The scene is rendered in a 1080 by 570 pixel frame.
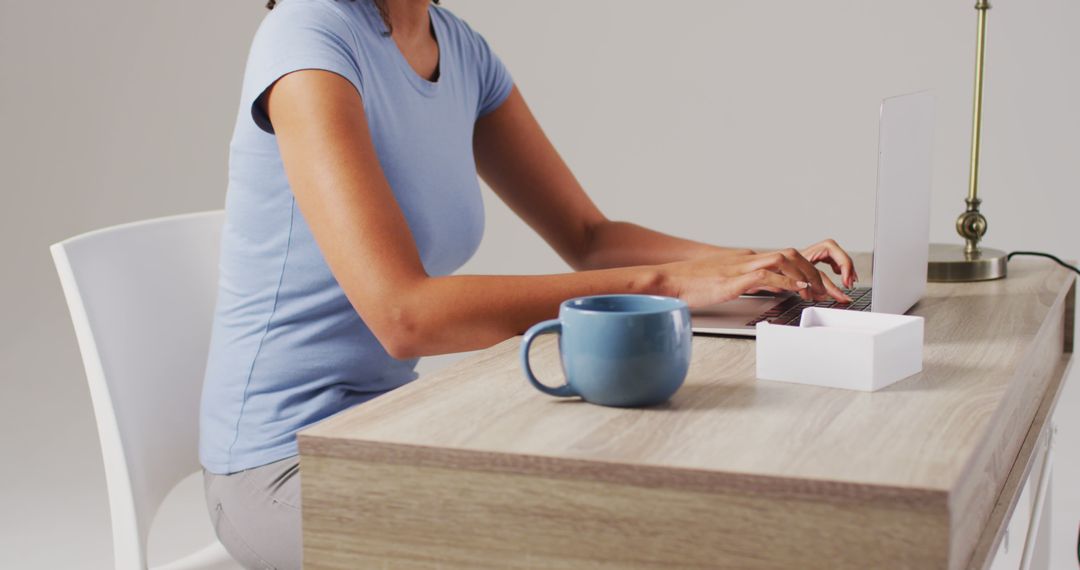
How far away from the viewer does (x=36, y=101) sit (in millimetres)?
4305

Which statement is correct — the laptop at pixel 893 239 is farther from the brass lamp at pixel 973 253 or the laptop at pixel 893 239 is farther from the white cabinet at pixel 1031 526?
the white cabinet at pixel 1031 526

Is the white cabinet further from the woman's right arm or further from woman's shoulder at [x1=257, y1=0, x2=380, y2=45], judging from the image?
woman's shoulder at [x1=257, y1=0, x2=380, y2=45]

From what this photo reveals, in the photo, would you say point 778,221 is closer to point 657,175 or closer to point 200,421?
point 657,175

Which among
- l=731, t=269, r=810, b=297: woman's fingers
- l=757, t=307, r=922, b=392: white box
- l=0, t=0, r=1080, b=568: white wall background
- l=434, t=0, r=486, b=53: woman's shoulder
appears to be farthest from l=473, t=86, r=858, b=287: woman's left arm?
l=0, t=0, r=1080, b=568: white wall background

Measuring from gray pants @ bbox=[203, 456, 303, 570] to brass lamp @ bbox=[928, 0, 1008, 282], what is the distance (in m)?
0.92

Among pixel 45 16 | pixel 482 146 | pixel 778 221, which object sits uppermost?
pixel 45 16

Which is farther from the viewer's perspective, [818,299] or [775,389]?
[818,299]

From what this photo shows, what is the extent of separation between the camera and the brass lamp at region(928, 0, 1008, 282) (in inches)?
64.6

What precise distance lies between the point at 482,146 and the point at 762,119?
2.17m

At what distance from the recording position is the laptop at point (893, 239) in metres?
1.23

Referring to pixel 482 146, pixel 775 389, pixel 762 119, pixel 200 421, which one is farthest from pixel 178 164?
pixel 775 389

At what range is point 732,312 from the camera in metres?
1.36

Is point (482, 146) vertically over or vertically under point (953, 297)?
over

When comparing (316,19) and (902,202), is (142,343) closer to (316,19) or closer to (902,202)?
(316,19)
